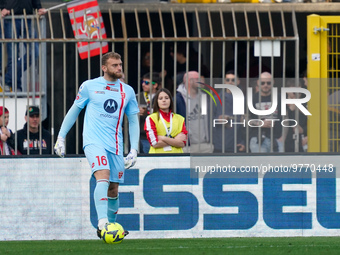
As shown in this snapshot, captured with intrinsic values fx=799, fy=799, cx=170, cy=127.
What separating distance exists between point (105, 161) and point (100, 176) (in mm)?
170

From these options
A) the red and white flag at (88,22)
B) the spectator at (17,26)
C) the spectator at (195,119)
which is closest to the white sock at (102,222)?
the spectator at (195,119)

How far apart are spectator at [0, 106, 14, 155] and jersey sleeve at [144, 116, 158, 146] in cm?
170

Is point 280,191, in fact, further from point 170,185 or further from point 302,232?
Result: point 170,185

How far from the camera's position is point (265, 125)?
9.84 m

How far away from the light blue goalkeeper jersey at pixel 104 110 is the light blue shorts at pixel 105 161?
0.18 ft

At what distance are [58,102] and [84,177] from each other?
1.42m

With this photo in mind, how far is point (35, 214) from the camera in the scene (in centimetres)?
951

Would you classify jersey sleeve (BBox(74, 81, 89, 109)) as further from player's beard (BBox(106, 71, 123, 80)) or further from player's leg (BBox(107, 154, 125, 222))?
player's leg (BBox(107, 154, 125, 222))

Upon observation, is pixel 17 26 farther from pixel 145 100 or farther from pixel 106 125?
pixel 106 125

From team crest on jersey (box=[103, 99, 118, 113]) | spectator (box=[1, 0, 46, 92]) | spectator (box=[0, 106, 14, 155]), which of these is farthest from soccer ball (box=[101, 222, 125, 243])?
spectator (box=[1, 0, 46, 92])

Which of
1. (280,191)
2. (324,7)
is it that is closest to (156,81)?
(280,191)

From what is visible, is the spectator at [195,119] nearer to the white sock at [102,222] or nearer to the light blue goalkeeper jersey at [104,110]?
the light blue goalkeeper jersey at [104,110]

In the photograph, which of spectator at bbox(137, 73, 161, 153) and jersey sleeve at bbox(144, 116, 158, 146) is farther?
spectator at bbox(137, 73, 161, 153)

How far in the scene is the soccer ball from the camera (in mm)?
7852
